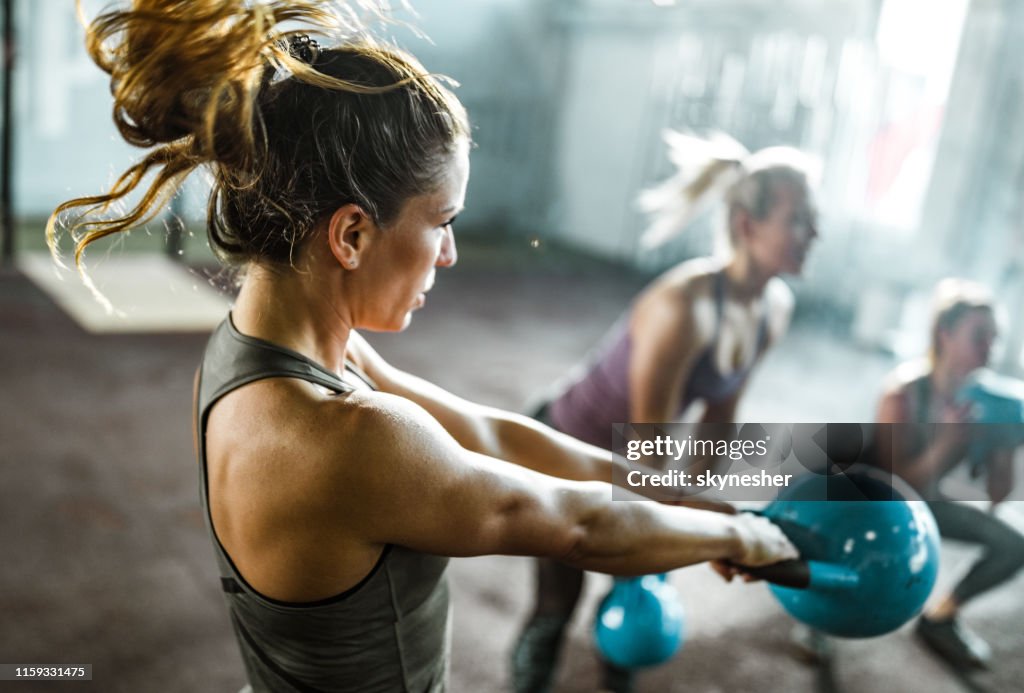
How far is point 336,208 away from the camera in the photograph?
33.3 inches

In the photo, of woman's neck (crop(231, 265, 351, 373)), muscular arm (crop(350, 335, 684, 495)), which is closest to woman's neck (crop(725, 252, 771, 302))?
muscular arm (crop(350, 335, 684, 495))

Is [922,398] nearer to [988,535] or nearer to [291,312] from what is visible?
[988,535]

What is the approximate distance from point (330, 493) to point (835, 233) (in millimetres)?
6535

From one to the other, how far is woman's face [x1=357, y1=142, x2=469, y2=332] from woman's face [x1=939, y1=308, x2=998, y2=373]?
5.79ft

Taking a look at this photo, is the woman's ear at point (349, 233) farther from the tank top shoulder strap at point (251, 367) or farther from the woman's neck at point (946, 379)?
the woman's neck at point (946, 379)

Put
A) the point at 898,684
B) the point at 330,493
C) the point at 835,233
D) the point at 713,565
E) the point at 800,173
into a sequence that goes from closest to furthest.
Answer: the point at 330,493 → the point at 713,565 → the point at 800,173 → the point at 898,684 → the point at 835,233

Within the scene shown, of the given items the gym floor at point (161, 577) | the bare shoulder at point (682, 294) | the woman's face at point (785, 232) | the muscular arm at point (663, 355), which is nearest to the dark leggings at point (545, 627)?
the gym floor at point (161, 577)

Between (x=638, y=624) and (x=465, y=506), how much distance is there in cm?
121

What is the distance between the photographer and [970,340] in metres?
2.24

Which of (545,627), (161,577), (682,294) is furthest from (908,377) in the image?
(161,577)

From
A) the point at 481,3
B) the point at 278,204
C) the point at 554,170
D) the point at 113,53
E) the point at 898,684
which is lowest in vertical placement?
the point at 554,170

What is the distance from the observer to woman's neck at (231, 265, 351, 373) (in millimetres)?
884

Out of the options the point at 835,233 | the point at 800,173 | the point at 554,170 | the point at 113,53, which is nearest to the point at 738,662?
the point at 800,173

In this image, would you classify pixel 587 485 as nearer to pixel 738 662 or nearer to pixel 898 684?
pixel 738 662
